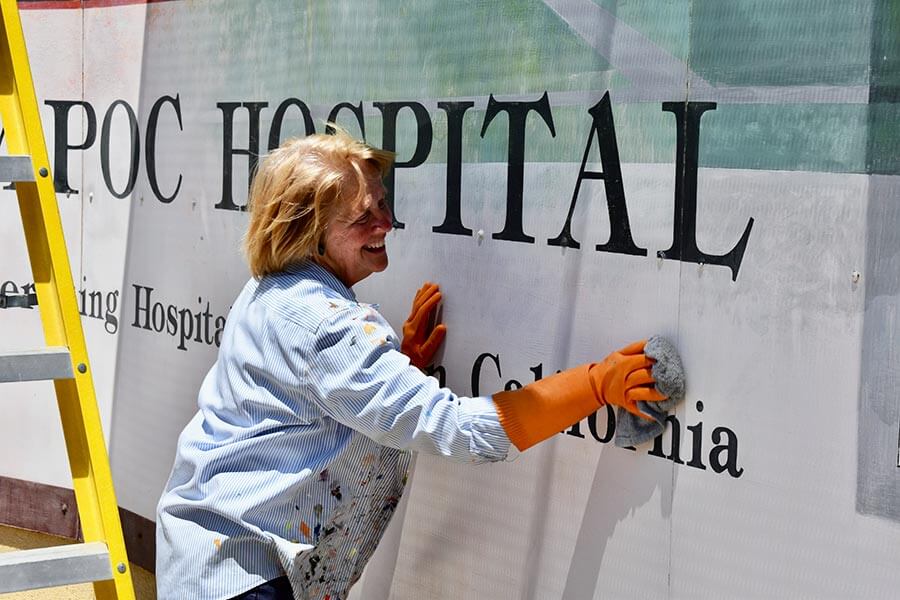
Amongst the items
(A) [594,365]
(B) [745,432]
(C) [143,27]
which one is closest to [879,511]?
(B) [745,432]

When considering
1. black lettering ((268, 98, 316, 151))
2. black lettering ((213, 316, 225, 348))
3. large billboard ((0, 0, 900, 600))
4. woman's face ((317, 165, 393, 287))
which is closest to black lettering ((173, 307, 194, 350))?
large billboard ((0, 0, 900, 600))

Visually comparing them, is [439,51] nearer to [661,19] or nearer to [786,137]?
[661,19]

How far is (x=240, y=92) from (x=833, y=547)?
1.86 metres

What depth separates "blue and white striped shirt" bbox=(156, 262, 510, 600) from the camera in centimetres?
216

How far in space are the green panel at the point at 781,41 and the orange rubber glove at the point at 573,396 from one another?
18.7 inches

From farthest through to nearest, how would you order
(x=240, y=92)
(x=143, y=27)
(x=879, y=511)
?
(x=143, y=27), (x=240, y=92), (x=879, y=511)

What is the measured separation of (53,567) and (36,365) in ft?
1.11

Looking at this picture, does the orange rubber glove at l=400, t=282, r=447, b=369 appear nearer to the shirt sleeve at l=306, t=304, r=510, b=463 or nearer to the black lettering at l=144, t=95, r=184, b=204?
the shirt sleeve at l=306, t=304, r=510, b=463

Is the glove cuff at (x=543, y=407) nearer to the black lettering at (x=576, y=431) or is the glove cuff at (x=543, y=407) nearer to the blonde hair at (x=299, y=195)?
the black lettering at (x=576, y=431)

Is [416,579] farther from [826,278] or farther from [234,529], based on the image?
[826,278]

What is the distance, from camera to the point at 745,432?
6.81 ft

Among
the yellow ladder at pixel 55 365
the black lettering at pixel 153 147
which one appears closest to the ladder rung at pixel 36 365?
the yellow ladder at pixel 55 365

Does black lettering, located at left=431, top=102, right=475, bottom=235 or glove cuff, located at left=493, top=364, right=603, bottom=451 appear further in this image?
black lettering, located at left=431, top=102, right=475, bottom=235

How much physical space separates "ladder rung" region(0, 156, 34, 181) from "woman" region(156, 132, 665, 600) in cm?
39
